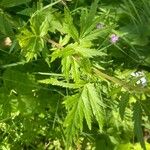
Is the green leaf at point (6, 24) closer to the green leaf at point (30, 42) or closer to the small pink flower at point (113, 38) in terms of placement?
the green leaf at point (30, 42)

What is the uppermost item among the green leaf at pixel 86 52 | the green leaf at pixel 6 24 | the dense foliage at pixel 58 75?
the green leaf at pixel 6 24

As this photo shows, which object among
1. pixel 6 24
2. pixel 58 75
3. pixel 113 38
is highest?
pixel 6 24

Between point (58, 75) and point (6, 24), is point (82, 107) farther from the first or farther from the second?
point (6, 24)

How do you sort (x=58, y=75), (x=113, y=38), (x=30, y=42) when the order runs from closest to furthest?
(x=30, y=42)
(x=58, y=75)
(x=113, y=38)

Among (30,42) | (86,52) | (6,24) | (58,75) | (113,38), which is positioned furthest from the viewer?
(113,38)

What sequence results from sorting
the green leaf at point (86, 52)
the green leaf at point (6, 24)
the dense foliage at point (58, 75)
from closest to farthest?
the green leaf at point (86, 52) → the green leaf at point (6, 24) → the dense foliage at point (58, 75)

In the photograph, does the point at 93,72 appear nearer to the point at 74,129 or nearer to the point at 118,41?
the point at 74,129

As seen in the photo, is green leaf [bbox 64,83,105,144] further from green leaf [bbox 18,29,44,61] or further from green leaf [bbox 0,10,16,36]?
green leaf [bbox 0,10,16,36]

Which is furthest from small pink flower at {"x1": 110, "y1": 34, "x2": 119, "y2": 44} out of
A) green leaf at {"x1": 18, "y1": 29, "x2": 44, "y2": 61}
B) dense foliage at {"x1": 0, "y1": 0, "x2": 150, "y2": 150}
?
green leaf at {"x1": 18, "y1": 29, "x2": 44, "y2": 61}

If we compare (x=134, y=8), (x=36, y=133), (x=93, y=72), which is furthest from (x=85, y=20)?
(x=36, y=133)

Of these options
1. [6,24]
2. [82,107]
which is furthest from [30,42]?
[82,107]

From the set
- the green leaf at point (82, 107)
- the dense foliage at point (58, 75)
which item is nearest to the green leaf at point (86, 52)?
the green leaf at point (82, 107)
